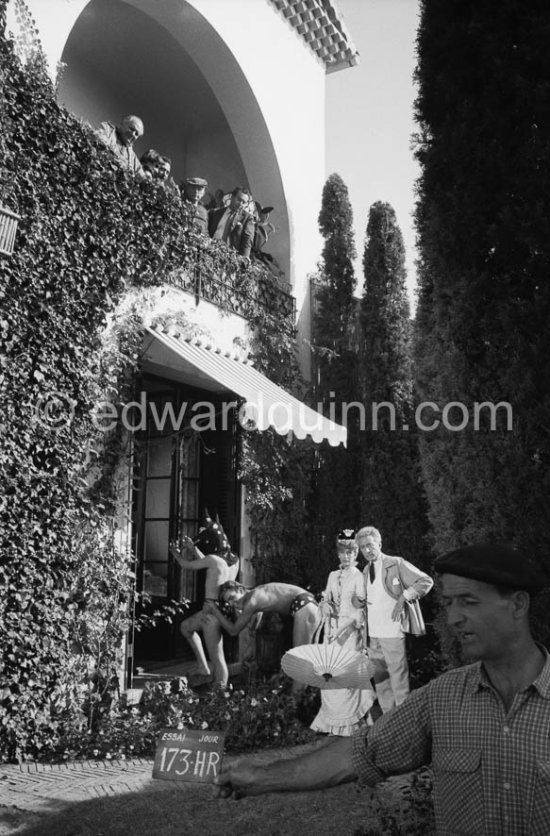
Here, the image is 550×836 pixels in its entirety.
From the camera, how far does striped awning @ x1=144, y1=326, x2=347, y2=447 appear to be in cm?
841

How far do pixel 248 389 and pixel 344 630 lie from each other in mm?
2961

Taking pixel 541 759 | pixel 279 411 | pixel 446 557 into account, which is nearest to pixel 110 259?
pixel 279 411

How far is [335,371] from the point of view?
1273cm

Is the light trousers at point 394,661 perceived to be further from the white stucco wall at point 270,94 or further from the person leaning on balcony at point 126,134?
the person leaning on balcony at point 126,134

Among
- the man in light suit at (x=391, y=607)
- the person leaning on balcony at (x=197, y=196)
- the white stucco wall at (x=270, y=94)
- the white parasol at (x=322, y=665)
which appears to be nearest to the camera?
the white parasol at (x=322, y=665)

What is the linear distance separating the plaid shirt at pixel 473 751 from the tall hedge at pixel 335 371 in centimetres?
934

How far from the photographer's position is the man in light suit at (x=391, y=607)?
7.91 m

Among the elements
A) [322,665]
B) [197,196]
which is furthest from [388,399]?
[322,665]

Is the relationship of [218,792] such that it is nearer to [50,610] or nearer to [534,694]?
[534,694]

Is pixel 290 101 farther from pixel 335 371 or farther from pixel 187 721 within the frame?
pixel 187 721

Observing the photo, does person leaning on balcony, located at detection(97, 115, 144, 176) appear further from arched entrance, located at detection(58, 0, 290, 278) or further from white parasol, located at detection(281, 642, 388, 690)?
white parasol, located at detection(281, 642, 388, 690)

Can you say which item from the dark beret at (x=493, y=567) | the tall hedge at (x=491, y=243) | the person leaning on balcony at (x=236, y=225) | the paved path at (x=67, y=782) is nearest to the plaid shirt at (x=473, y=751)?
the dark beret at (x=493, y=567)

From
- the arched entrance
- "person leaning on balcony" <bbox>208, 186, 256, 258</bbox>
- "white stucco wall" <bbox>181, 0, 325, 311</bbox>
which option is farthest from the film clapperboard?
the arched entrance

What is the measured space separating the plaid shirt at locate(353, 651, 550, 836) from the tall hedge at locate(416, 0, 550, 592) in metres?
2.42
